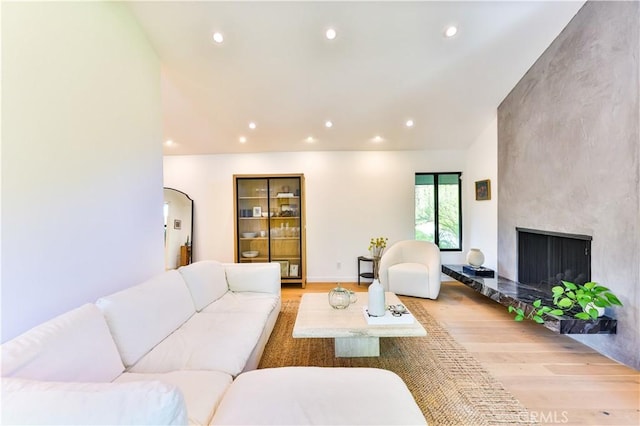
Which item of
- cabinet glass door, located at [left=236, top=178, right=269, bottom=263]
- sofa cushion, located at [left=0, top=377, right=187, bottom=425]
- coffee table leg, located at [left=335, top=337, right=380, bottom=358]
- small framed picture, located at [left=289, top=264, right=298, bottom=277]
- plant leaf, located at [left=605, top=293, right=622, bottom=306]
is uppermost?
cabinet glass door, located at [left=236, top=178, right=269, bottom=263]

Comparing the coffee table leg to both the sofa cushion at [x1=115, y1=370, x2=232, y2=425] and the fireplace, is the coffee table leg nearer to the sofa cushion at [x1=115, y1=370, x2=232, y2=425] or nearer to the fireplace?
the sofa cushion at [x1=115, y1=370, x2=232, y2=425]

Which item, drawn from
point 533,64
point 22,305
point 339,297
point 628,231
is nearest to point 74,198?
point 22,305

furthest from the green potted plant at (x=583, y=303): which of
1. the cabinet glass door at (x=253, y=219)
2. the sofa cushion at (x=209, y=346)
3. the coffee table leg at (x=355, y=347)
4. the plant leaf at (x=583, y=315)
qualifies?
the cabinet glass door at (x=253, y=219)

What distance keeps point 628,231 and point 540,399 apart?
146 centimetres

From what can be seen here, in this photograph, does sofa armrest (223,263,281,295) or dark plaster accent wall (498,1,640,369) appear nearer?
dark plaster accent wall (498,1,640,369)

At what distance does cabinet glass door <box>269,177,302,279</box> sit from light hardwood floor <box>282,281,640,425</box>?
7.75 feet

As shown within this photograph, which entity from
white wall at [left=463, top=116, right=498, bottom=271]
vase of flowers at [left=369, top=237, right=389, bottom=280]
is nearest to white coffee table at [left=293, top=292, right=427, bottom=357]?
vase of flowers at [left=369, top=237, right=389, bottom=280]

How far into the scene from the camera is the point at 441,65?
3.04m

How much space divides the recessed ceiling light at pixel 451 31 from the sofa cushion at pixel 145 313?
330 cm

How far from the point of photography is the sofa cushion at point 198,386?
1182mm

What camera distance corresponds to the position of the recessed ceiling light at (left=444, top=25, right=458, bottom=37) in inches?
102

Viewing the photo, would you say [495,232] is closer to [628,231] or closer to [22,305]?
[628,231]

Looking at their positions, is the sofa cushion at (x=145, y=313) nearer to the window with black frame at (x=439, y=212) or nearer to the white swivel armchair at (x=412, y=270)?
the white swivel armchair at (x=412, y=270)

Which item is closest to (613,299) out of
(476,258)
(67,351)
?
(476,258)
